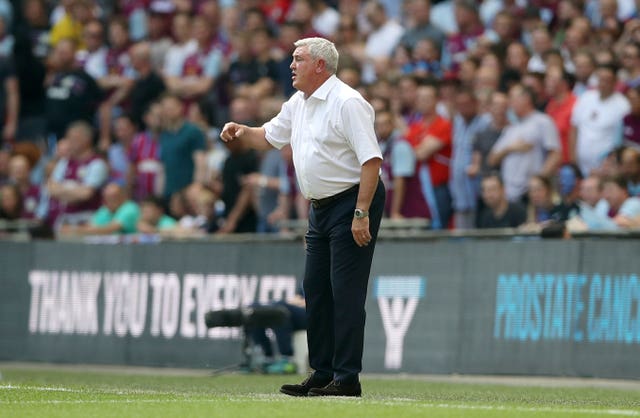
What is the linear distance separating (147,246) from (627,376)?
624 cm

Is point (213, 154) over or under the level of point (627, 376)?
over

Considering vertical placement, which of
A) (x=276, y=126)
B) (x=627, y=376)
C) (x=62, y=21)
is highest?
(x=62, y=21)

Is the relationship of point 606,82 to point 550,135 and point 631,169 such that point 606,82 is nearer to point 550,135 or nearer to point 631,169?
point 550,135

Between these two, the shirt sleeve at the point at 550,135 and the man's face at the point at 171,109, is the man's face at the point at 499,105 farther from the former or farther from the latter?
the man's face at the point at 171,109

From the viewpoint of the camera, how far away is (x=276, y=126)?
11.0m

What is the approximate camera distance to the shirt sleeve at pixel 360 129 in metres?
10.2

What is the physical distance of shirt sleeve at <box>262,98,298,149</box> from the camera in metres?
11.0

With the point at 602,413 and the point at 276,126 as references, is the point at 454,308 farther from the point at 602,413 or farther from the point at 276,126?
the point at 602,413

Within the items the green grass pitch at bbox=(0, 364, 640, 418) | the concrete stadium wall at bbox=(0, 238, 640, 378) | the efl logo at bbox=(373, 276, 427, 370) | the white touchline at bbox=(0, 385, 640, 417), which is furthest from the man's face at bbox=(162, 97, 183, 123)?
the white touchline at bbox=(0, 385, 640, 417)

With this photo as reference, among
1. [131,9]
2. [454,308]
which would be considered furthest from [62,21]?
[454,308]

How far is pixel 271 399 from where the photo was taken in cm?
1032

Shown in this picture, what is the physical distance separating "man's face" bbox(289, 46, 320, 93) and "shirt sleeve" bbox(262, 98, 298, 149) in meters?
0.47

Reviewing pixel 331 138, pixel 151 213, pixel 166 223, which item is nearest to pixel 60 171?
pixel 151 213

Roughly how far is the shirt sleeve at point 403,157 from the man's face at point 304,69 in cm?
732
